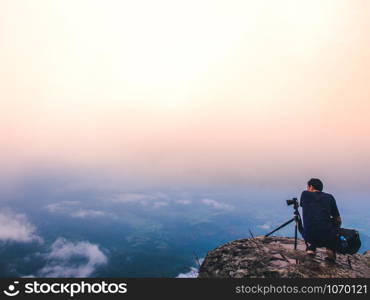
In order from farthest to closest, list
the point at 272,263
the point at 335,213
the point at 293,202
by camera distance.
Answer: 1. the point at 293,202
2. the point at 272,263
3. the point at 335,213

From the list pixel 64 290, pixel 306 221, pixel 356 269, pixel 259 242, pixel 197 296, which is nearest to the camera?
pixel 197 296

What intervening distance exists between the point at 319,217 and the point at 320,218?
39mm

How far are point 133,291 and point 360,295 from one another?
609 centimetres

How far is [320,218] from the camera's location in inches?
309

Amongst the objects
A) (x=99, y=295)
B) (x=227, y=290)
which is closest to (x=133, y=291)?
(x=99, y=295)

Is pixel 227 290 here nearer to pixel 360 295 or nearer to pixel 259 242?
pixel 360 295

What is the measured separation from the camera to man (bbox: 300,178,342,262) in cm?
786

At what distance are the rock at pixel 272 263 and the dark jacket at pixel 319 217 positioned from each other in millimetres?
971

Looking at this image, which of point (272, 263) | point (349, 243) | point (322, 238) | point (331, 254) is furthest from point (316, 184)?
point (272, 263)

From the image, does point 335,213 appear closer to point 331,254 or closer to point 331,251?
point 331,251

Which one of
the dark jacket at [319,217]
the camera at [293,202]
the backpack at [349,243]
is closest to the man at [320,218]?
the dark jacket at [319,217]

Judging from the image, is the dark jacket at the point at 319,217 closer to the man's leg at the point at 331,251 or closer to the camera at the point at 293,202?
the man's leg at the point at 331,251

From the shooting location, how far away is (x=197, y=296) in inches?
248

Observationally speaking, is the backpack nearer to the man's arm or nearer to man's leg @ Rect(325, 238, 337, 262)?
man's leg @ Rect(325, 238, 337, 262)
